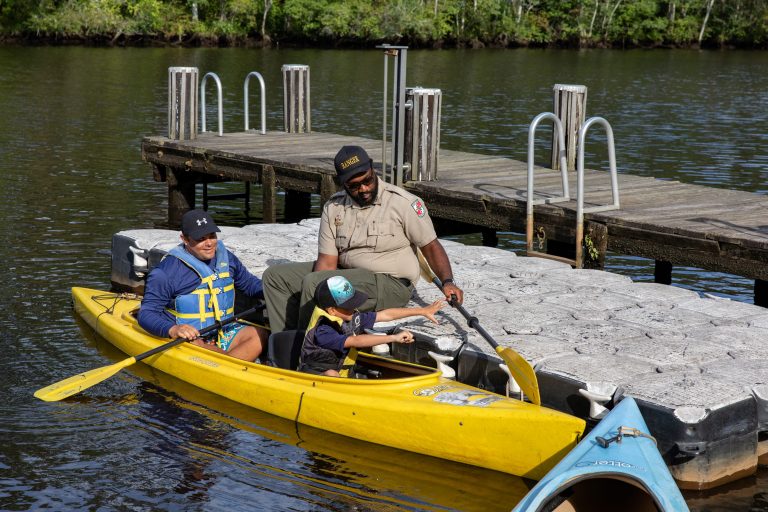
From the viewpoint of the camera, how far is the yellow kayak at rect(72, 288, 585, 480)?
7.32m

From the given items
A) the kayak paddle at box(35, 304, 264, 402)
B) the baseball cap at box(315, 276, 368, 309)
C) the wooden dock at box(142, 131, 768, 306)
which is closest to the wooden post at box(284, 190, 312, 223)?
the wooden dock at box(142, 131, 768, 306)

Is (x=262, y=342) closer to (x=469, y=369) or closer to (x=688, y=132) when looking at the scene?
(x=469, y=369)

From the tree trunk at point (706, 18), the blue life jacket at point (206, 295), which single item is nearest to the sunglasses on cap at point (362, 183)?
the blue life jacket at point (206, 295)

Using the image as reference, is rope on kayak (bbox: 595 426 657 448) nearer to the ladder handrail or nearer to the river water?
the river water

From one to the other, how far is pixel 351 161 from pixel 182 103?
9051 millimetres

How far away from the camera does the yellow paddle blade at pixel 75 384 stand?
29.5 ft

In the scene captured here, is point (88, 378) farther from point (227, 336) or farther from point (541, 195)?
point (541, 195)

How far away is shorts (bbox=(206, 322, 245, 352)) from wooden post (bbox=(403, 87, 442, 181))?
4.54 m

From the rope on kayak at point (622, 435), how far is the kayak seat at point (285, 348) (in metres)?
2.92

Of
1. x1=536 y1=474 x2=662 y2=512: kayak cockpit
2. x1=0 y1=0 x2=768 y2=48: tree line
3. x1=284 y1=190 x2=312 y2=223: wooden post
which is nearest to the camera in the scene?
x1=536 y1=474 x2=662 y2=512: kayak cockpit

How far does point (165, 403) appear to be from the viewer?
9258 millimetres

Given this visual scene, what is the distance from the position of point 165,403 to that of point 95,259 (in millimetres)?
5373

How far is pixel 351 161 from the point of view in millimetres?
8688

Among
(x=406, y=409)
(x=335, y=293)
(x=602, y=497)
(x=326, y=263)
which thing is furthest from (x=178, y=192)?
(x=602, y=497)
